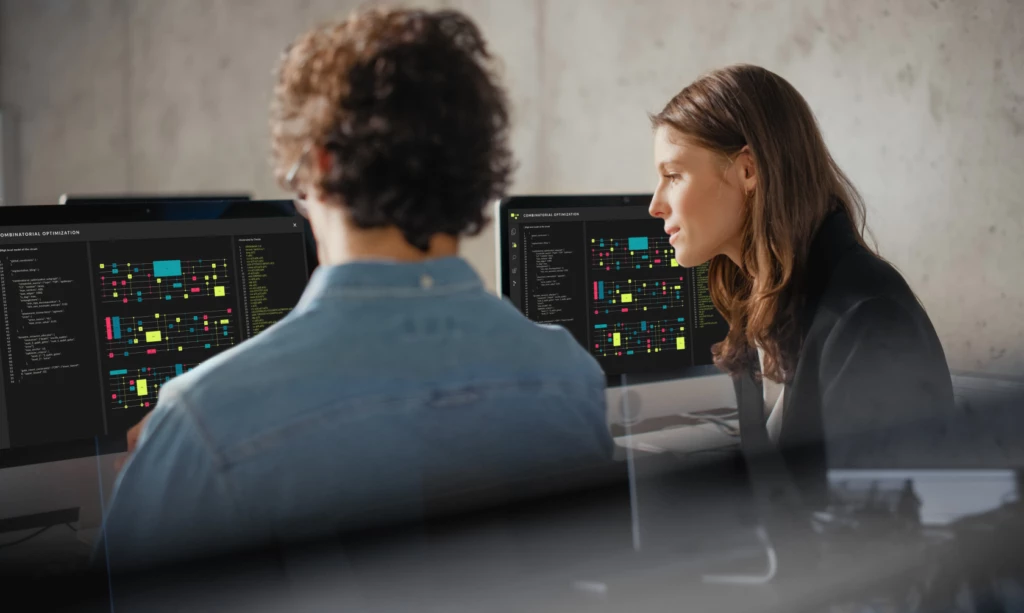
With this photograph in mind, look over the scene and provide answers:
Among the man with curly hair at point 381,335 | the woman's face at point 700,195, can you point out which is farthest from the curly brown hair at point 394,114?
the woman's face at point 700,195

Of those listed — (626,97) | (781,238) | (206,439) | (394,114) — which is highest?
Result: (626,97)

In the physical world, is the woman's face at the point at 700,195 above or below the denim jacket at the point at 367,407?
above

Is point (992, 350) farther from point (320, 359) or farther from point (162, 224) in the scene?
point (162, 224)

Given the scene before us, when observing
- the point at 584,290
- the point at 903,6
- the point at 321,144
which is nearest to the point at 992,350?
the point at 584,290

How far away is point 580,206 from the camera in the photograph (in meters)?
1.54

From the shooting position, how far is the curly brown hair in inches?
25.6

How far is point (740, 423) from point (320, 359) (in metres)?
0.65

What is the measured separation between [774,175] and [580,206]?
455 mm

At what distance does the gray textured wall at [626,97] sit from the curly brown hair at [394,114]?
45 centimetres

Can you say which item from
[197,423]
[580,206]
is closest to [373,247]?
[197,423]

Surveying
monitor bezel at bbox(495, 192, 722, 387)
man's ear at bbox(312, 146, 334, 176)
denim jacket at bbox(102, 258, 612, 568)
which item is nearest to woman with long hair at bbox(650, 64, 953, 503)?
monitor bezel at bbox(495, 192, 722, 387)

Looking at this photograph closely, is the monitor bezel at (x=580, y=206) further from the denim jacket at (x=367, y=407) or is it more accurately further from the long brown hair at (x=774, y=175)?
the denim jacket at (x=367, y=407)

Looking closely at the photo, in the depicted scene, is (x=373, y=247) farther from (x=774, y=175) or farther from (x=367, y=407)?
(x=774, y=175)

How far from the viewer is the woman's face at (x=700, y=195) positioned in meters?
1.19
